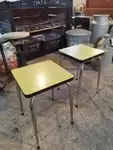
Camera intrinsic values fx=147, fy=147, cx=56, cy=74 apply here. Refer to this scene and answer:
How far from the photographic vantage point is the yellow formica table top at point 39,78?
0.98m

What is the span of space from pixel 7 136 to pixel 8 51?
3.97ft

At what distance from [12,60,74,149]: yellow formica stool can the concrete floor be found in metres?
0.19

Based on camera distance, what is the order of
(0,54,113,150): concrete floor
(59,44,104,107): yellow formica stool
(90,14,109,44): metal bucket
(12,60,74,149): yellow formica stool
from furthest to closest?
(90,14,109,44): metal bucket < (59,44,104,107): yellow formica stool < (0,54,113,150): concrete floor < (12,60,74,149): yellow formica stool

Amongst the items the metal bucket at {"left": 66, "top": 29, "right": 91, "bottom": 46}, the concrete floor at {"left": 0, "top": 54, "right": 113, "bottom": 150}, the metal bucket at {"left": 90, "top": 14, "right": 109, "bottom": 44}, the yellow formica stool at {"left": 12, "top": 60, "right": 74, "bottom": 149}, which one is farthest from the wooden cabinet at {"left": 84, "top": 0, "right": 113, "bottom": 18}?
the yellow formica stool at {"left": 12, "top": 60, "right": 74, "bottom": 149}

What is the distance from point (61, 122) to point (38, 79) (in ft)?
1.81

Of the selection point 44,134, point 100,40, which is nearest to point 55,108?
point 44,134

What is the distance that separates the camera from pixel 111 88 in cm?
187

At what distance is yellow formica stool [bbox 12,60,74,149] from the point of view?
3.17ft

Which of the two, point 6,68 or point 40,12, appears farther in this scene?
point 40,12

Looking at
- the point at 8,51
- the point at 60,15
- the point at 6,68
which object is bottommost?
the point at 6,68

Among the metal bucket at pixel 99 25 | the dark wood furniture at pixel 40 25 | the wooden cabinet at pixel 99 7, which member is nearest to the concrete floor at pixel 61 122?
the dark wood furniture at pixel 40 25

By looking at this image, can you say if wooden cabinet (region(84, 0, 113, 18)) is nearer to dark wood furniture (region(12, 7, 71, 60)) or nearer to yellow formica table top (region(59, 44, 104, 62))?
dark wood furniture (region(12, 7, 71, 60))

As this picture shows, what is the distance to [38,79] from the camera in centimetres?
108

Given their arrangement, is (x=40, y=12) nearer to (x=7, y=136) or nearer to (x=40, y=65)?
(x=40, y=65)
